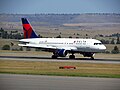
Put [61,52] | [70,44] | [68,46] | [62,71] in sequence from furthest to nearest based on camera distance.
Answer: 1. [68,46]
2. [70,44]
3. [61,52]
4. [62,71]

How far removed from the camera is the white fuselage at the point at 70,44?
189 feet

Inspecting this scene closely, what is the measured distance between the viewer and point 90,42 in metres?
58.0

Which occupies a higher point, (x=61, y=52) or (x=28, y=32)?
(x=28, y=32)

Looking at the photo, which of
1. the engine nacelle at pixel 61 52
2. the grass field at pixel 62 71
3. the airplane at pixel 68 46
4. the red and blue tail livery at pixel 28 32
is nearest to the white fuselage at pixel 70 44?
the airplane at pixel 68 46

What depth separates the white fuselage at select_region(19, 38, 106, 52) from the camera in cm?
5772

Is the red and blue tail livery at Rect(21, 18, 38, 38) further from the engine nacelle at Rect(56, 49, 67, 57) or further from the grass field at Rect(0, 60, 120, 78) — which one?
the grass field at Rect(0, 60, 120, 78)

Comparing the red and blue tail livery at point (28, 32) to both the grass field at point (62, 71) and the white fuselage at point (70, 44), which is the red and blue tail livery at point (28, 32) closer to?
the white fuselage at point (70, 44)

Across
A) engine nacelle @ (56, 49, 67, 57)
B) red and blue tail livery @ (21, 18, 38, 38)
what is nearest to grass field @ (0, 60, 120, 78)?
engine nacelle @ (56, 49, 67, 57)

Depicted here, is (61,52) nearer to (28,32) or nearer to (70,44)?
(70,44)

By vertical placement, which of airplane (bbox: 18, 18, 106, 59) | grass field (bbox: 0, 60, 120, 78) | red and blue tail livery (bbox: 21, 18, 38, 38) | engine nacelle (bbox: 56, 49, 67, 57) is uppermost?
red and blue tail livery (bbox: 21, 18, 38, 38)

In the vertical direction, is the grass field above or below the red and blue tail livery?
below

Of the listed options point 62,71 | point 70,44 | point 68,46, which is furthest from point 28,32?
point 62,71

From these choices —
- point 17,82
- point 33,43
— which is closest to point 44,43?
point 33,43

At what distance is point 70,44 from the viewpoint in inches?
2343
